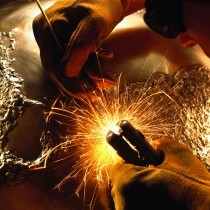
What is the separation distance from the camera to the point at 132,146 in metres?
1.14

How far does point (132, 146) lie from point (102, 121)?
0.17 metres

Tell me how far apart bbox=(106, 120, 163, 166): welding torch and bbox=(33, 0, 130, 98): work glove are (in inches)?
9.1

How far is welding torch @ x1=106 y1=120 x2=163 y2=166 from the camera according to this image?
3.47ft

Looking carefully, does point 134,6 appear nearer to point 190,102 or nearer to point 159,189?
point 190,102

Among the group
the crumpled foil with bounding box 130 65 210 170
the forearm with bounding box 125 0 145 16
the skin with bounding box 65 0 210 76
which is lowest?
the crumpled foil with bounding box 130 65 210 170

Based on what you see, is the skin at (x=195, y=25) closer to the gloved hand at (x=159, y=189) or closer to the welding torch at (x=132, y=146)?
the welding torch at (x=132, y=146)

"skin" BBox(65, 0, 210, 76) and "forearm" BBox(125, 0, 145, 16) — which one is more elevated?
"skin" BBox(65, 0, 210, 76)

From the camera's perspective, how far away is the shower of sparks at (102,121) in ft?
3.95

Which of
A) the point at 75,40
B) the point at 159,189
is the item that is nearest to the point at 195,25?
the point at 75,40

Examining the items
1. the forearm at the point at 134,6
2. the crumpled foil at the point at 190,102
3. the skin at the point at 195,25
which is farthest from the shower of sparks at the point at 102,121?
the forearm at the point at 134,6

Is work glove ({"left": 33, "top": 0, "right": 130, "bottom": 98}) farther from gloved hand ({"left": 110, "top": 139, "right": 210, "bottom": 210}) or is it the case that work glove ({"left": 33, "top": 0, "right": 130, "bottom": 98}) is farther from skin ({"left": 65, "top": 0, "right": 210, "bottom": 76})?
gloved hand ({"left": 110, "top": 139, "right": 210, "bottom": 210})

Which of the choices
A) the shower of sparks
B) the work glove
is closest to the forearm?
the work glove

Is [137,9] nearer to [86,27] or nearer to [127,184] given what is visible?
[86,27]

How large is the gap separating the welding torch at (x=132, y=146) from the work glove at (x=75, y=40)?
232 millimetres
